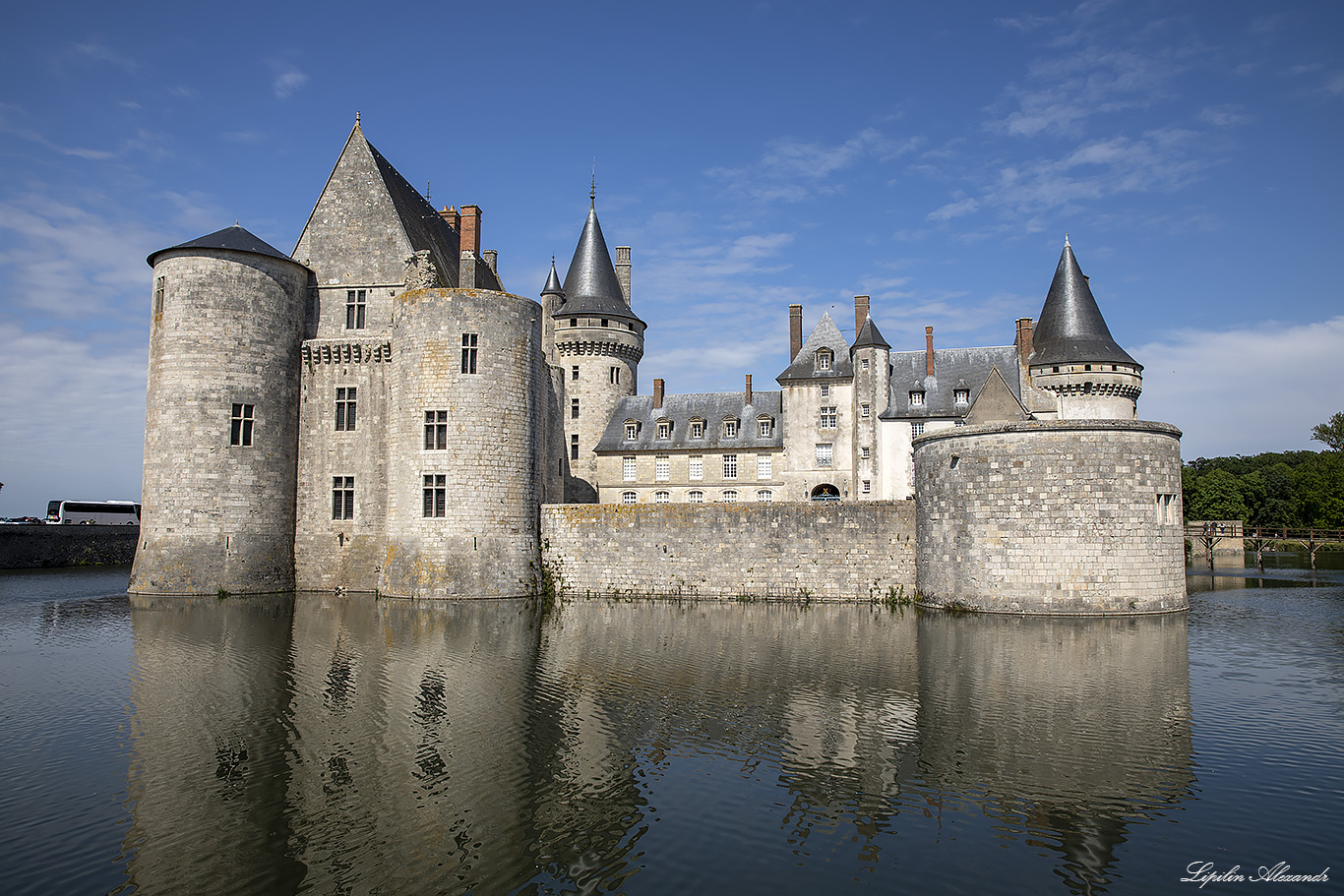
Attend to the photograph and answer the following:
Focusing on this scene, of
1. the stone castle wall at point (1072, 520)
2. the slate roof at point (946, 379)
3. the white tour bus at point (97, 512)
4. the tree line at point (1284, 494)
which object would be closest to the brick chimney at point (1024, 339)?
the slate roof at point (946, 379)

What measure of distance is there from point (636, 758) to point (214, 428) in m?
20.0

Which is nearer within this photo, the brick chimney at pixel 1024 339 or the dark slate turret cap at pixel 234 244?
the dark slate turret cap at pixel 234 244

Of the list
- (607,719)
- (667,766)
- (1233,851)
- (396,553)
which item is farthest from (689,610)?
(1233,851)

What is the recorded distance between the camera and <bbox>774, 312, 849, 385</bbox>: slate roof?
115ft

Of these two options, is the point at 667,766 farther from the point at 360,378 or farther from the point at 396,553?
the point at 360,378

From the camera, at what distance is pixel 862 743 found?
9.44 m

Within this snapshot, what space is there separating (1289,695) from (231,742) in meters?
13.9

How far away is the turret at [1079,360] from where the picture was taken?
115ft

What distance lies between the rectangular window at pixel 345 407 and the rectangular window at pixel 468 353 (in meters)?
4.63

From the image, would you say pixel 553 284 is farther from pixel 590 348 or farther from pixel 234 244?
pixel 234 244

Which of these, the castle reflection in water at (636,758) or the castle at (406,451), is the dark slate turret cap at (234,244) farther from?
the castle reflection in water at (636,758)

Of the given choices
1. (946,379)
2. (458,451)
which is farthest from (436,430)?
(946,379)

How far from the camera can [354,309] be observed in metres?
26.4

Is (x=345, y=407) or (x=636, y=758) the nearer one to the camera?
(x=636, y=758)
